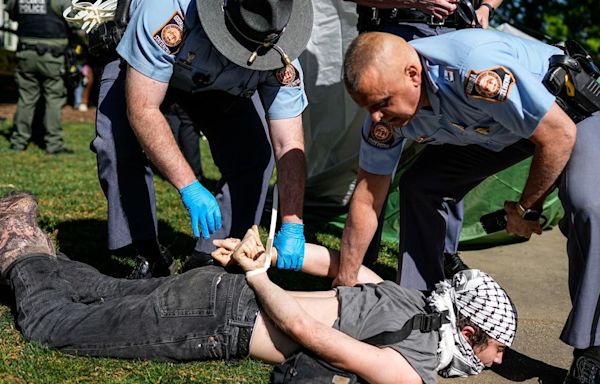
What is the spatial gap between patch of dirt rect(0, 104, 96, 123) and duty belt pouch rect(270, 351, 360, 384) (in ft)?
28.4

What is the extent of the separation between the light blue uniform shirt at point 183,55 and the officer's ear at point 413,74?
0.91 metres

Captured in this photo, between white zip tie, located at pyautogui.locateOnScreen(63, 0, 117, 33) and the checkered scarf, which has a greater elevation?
white zip tie, located at pyautogui.locateOnScreen(63, 0, 117, 33)

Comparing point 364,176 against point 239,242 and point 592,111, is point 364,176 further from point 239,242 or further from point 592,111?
point 592,111

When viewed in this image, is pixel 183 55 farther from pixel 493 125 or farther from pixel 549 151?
pixel 549 151

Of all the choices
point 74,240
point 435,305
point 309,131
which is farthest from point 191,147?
point 435,305

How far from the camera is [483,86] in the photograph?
2.52 meters

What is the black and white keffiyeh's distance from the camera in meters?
2.77

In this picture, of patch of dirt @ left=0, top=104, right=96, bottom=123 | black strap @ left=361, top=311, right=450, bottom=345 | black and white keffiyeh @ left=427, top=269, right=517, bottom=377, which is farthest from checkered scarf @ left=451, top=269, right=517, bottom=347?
patch of dirt @ left=0, top=104, right=96, bottom=123

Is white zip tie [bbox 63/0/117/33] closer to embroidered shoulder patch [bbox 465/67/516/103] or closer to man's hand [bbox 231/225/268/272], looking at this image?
man's hand [bbox 231/225/268/272]

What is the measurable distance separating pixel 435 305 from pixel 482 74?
0.87 metres

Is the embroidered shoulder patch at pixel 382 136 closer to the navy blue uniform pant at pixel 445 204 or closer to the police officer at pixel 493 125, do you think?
the police officer at pixel 493 125

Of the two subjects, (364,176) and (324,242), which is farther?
(324,242)

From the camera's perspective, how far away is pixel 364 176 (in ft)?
10.5

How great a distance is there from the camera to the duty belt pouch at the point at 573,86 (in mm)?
2748
